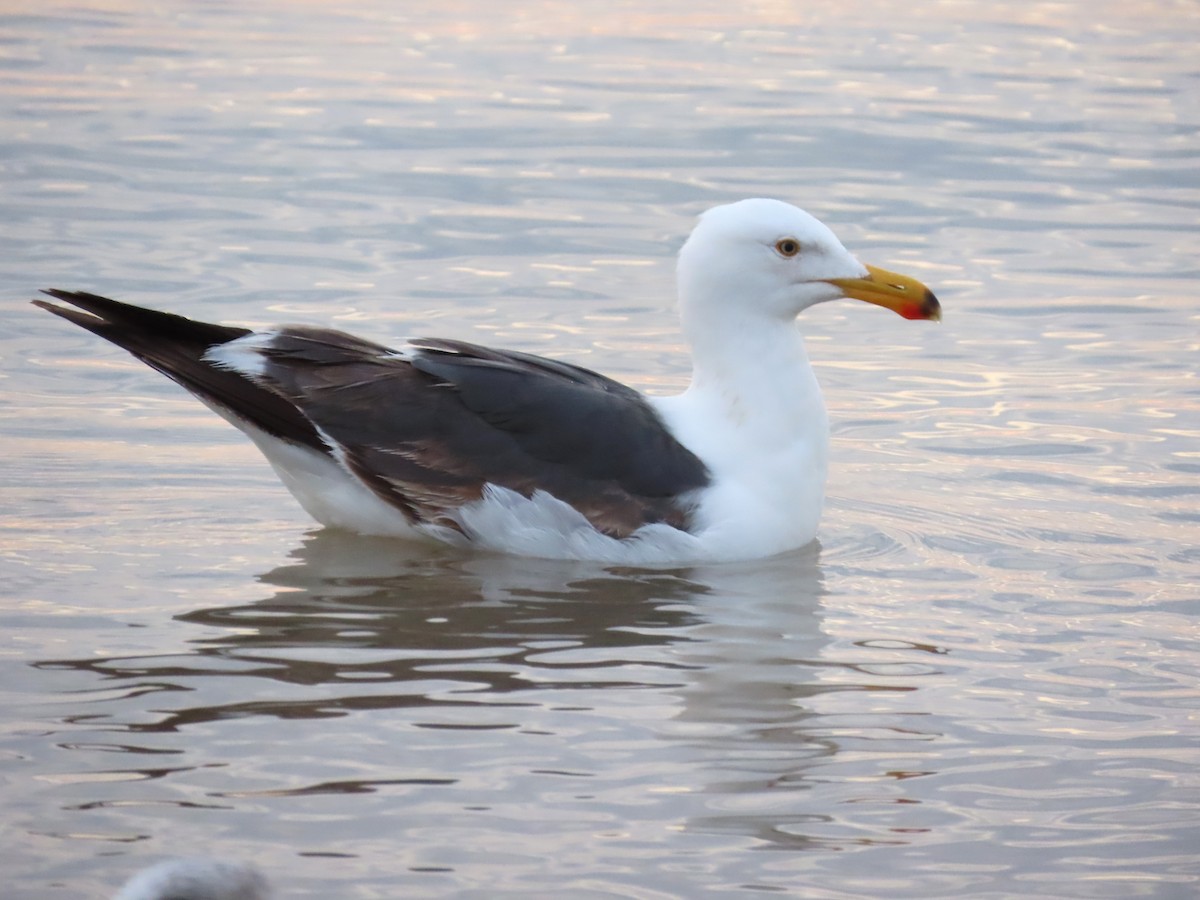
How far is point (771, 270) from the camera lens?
7863 mm

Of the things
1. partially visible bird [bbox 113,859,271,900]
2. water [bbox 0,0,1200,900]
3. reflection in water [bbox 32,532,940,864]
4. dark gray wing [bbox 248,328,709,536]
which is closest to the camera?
partially visible bird [bbox 113,859,271,900]

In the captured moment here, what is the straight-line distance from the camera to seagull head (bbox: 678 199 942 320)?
7836 millimetres

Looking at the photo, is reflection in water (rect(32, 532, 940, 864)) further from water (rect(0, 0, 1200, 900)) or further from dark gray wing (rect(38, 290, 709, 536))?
dark gray wing (rect(38, 290, 709, 536))

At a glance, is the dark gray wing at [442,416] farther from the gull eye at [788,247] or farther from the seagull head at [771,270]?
the gull eye at [788,247]

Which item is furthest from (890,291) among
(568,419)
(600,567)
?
(600,567)

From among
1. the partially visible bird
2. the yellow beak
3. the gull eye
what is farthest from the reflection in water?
the gull eye

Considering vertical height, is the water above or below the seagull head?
below

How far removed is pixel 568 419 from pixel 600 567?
0.53 metres

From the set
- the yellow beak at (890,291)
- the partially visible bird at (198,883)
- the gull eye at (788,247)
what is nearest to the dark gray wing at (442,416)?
the gull eye at (788,247)

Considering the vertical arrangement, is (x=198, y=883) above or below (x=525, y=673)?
above

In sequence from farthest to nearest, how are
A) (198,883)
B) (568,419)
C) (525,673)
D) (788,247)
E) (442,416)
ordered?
1. (788,247)
2. (442,416)
3. (568,419)
4. (525,673)
5. (198,883)

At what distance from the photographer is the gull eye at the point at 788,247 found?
7.84 meters

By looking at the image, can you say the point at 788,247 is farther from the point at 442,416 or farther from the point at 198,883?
the point at 198,883

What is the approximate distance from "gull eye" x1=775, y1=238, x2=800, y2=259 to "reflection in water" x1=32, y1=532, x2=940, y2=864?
1.10 meters
